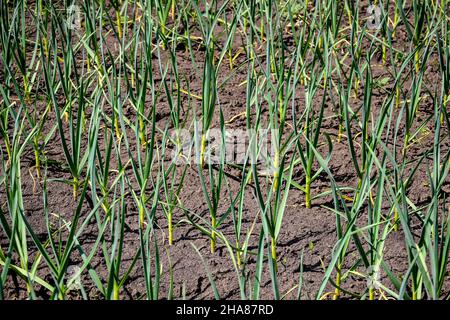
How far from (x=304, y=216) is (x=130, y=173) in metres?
0.55

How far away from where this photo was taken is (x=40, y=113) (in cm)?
245

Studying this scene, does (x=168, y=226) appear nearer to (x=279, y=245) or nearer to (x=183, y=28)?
(x=279, y=245)

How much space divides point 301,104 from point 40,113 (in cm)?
88

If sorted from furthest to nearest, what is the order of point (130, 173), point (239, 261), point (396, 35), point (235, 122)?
point (396, 35) < point (235, 122) < point (130, 173) < point (239, 261)

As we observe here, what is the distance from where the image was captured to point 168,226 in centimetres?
196

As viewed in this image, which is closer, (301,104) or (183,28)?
(301,104)

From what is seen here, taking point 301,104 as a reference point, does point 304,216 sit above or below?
below
